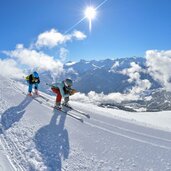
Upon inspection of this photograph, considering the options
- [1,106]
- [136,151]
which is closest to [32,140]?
[136,151]

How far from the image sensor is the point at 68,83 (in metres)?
17.6

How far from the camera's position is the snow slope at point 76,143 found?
29.6 ft

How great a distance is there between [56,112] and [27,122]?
2966mm

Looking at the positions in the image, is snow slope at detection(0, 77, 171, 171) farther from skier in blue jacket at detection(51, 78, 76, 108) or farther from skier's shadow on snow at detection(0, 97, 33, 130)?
skier in blue jacket at detection(51, 78, 76, 108)

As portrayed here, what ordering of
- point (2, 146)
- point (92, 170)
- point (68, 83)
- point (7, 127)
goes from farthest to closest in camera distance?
point (68, 83) < point (7, 127) < point (2, 146) < point (92, 170)

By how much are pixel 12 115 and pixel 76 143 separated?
472cm

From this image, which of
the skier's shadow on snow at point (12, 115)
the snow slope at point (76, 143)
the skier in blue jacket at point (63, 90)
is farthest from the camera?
the skier in blue jacket at point (63, 90)

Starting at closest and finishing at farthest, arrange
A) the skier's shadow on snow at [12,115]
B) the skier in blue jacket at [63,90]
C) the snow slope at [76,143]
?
the snow slope at [76,143] → the skier's shadow on snow at [12,115] → the skier in blue jacket at [63,90]

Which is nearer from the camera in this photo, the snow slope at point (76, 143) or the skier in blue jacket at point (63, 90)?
the snow slope at point (76, 143)

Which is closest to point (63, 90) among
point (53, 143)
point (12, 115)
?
point (12, 115)

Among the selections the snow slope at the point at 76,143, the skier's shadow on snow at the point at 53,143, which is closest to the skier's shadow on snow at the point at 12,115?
the snow slope at the point at 76,143

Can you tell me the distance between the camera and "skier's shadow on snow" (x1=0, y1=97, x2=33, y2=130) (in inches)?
477

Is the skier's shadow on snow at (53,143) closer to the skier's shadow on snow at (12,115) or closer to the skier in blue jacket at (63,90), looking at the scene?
the skier's shadow on snow at (12,115)

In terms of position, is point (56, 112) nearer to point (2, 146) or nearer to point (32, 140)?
point (32, 140)
